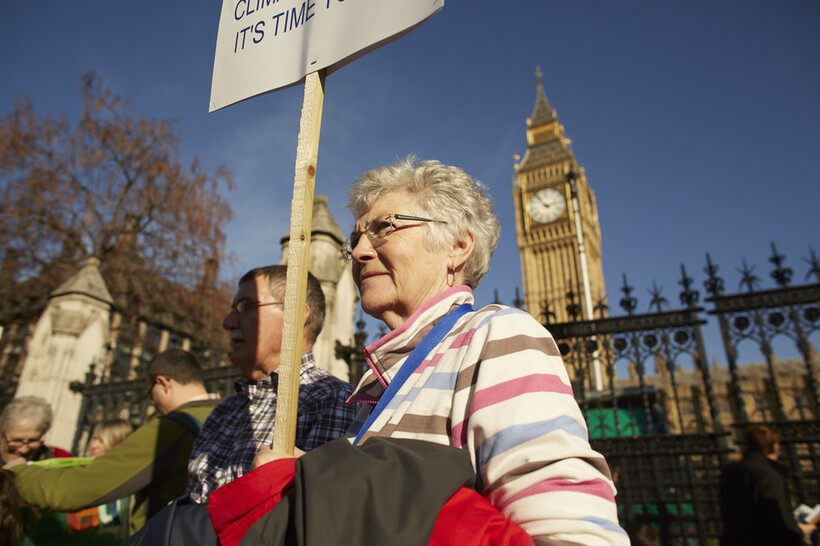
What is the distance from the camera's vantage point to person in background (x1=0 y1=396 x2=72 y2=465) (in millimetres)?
3076

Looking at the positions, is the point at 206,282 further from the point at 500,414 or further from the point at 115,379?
the point at 500,414

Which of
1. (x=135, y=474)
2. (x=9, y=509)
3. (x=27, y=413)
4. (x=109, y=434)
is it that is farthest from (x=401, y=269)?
(x=109, y=434)

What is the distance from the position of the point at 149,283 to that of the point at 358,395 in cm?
1186

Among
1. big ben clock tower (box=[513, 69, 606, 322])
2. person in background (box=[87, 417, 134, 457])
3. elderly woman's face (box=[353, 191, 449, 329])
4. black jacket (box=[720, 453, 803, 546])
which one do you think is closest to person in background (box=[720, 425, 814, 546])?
black jacket (box=[720, 453, 803, 546])

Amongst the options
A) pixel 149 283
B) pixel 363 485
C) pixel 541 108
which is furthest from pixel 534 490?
pixel 541 108

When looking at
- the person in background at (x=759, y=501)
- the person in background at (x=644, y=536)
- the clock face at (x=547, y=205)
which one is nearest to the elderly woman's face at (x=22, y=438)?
the person in background at (x=644, y=536)

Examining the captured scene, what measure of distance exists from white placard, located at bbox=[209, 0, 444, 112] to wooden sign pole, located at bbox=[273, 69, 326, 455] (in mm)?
99

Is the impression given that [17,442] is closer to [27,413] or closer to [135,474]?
[27,413]

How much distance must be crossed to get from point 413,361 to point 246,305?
1.27 m

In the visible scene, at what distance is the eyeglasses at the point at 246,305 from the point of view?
219cm

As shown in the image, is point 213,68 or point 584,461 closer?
point 584,461

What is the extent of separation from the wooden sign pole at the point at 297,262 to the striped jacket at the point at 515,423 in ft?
0.66

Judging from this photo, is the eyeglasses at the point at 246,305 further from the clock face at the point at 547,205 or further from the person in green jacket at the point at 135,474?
the clock face at the point at 547,205

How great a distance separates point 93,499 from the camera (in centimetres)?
219
